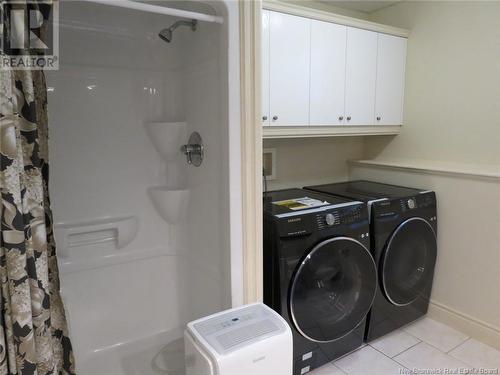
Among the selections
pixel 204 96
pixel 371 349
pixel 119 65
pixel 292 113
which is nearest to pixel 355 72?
pixel 292 113

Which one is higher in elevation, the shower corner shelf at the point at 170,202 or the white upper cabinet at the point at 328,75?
the white upper cabinet at the point at 328,75

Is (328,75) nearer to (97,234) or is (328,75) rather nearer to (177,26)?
(177,26)

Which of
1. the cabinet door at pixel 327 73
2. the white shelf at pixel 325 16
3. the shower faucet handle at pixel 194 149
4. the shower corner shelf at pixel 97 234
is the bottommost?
the shower corner shelf at pixel 97 234

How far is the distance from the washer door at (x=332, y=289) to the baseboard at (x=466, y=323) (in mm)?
725

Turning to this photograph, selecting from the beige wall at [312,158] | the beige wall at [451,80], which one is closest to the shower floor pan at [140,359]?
the beige wall at [312,158]

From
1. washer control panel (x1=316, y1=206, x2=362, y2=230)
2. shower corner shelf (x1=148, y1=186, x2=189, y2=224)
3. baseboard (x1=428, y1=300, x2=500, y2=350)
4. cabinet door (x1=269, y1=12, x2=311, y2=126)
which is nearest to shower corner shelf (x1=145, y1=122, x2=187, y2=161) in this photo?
shower corner shelf (x1=148, y1=186, x2=189, y2=224)

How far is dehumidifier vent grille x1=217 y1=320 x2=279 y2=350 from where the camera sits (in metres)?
1.23

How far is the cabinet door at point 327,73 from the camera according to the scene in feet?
7.14

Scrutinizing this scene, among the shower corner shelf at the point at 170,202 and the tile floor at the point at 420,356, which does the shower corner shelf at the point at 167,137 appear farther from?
the tile floor at the point at 420,356

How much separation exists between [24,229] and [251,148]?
2.69ft

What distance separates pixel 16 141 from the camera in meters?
0.98

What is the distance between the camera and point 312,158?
2768mm

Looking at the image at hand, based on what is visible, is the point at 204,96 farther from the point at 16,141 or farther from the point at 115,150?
the point at 16,141

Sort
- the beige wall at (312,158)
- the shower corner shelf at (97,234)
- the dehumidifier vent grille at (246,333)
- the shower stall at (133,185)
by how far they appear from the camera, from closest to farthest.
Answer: the dehumidifier vent grille at (246,333) → the shower stall at (133,185) → the shower corner shelf at (97,234) → the beige wall at (312,158)
